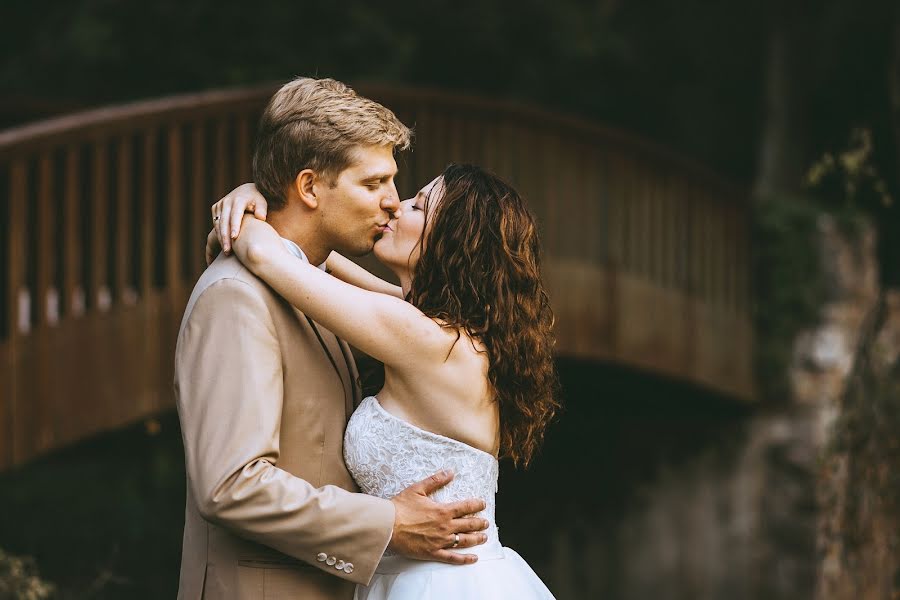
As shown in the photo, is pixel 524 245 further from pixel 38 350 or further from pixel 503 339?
pixel 38 350

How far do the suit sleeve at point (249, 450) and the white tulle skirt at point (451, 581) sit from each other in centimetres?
32

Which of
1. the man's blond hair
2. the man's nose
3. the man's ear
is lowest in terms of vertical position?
the man's nose

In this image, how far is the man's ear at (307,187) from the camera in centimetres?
312

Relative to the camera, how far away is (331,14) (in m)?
10.1

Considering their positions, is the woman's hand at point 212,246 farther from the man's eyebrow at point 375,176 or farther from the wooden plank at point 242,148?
the wooden plank at point 242,148

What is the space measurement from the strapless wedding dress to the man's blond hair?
63 cm

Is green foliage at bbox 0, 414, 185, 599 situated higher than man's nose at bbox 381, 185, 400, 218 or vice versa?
man's nose at bbox 381, 185, 400, 218

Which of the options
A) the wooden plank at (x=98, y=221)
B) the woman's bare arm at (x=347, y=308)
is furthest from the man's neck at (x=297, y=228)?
the wooden plank at (x=98, y=221)

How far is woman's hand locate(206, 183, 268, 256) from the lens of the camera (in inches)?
119

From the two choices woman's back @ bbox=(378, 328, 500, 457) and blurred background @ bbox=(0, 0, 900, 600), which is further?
blurred background @ bbox=(0, 0, 900, 600)

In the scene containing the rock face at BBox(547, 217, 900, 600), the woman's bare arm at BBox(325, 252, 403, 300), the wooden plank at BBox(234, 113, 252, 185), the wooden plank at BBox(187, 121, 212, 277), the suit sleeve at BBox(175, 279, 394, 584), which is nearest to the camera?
the suit sleeve at BBox(175, 279, 394, 584)

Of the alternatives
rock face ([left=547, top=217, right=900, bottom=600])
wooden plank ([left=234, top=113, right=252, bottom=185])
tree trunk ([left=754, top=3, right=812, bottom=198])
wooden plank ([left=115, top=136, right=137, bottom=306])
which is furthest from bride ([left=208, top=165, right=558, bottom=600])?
tree trunk ([left=754, top=3, right=812, bottom=198])

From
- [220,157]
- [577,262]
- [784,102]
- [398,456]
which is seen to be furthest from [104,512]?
[784,102]

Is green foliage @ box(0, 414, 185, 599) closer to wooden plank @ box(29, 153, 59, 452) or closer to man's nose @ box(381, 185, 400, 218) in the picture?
wooden plank @ box(29, 153, 59, 452)
